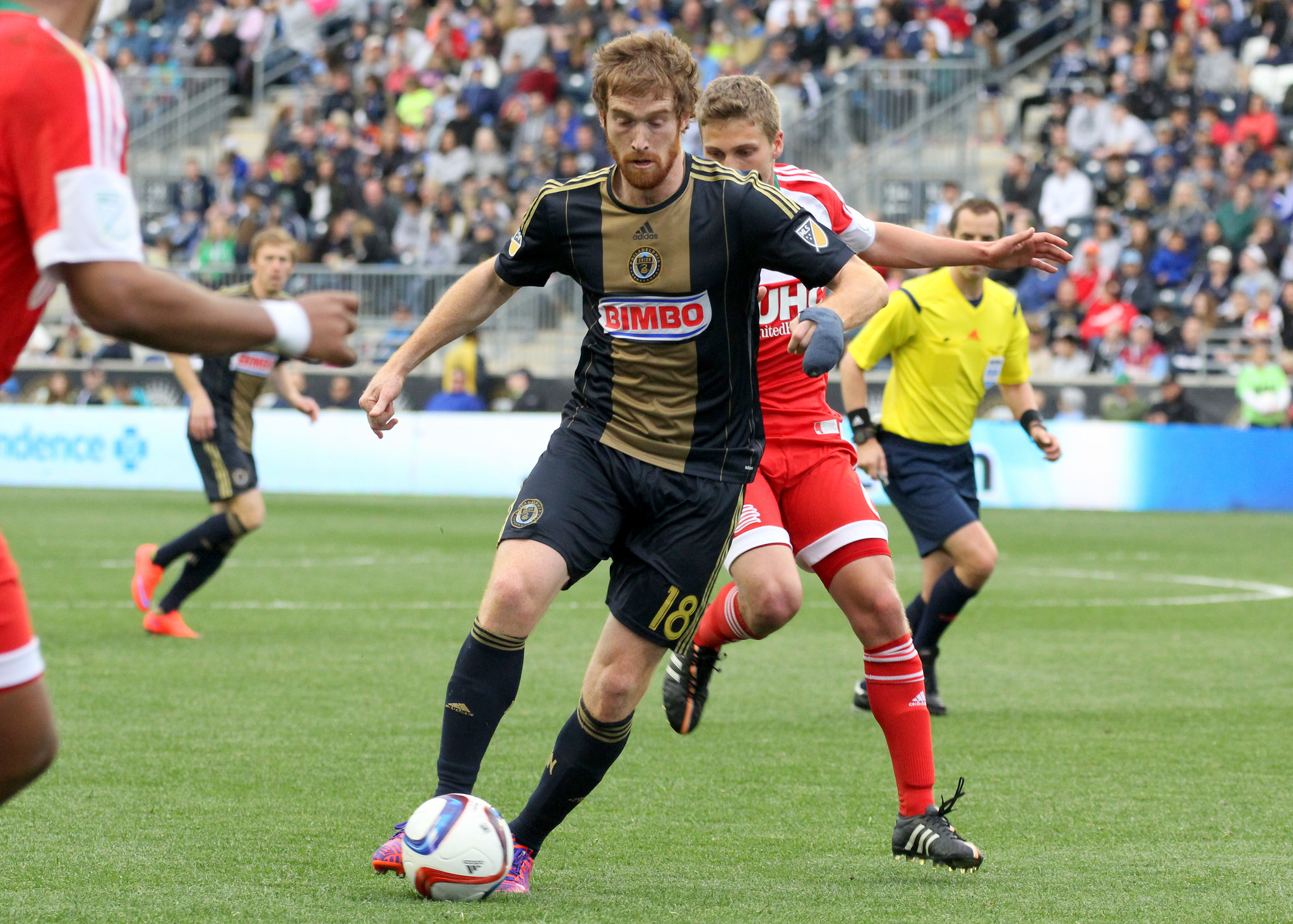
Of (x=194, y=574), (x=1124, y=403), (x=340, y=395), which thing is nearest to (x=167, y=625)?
(x=194, y=574)

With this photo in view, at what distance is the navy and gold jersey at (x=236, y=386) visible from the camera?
10.2 metres

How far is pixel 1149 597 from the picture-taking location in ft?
39.8

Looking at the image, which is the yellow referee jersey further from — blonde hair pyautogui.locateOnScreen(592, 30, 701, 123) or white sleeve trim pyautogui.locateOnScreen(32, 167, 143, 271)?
white sleeve trim pyautogui.locateOnScreen(32, 167, 143, 271)

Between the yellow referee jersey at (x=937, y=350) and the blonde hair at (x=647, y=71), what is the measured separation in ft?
11.6

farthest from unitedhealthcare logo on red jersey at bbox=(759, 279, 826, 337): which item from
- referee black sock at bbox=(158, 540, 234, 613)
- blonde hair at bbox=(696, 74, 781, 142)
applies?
referee black sock at bbox=(158, 540, 234, 613)

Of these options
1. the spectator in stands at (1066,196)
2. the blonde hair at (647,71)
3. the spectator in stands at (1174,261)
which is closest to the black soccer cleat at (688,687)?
the blonde hair at (647,71)

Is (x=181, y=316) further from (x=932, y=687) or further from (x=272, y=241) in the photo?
(x=272, y=241)

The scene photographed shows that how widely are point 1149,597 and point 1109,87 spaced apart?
1409 centimetres

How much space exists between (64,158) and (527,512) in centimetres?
194

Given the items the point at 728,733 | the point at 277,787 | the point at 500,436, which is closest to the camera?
the point at 277,787

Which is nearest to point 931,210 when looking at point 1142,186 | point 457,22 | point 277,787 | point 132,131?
point 1142,186

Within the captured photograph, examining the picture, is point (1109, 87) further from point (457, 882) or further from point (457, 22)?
point (457, 882)

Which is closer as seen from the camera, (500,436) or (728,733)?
(728,733)

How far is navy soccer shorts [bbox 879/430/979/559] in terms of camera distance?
7801 mm
